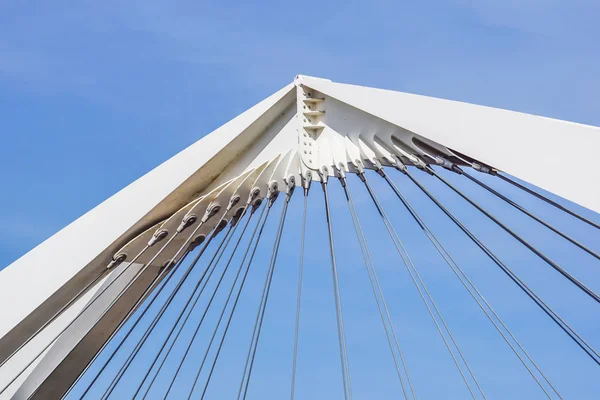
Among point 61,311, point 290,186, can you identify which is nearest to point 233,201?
point 290,186

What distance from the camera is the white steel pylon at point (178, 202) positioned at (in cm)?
806

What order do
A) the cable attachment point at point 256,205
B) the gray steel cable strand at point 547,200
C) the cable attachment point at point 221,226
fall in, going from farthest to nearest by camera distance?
the cable attachment point at point 221,226 → the cable attachment point at point 256,205 → the gray steel cable strand at point 547,200

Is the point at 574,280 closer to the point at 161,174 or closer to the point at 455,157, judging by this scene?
the point at 455,157

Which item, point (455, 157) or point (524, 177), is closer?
point (524, 177)

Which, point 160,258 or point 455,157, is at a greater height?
point 160,258

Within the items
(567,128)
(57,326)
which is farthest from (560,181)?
(57,326)

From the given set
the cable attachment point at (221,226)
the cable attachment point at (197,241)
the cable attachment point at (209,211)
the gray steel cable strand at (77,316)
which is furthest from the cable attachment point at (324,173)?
the gray steel cable strand at (77,316)

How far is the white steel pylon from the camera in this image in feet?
26.5

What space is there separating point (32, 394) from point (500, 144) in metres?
5.43

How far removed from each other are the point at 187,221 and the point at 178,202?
0.23 meters

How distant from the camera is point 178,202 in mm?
8844

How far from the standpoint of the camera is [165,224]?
28.9ft

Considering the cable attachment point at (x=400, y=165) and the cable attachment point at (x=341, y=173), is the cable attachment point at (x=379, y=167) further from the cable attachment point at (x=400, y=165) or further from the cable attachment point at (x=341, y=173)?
the cable attachment point at (x=341, y=173)

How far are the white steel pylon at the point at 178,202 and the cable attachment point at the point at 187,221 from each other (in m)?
0.01
